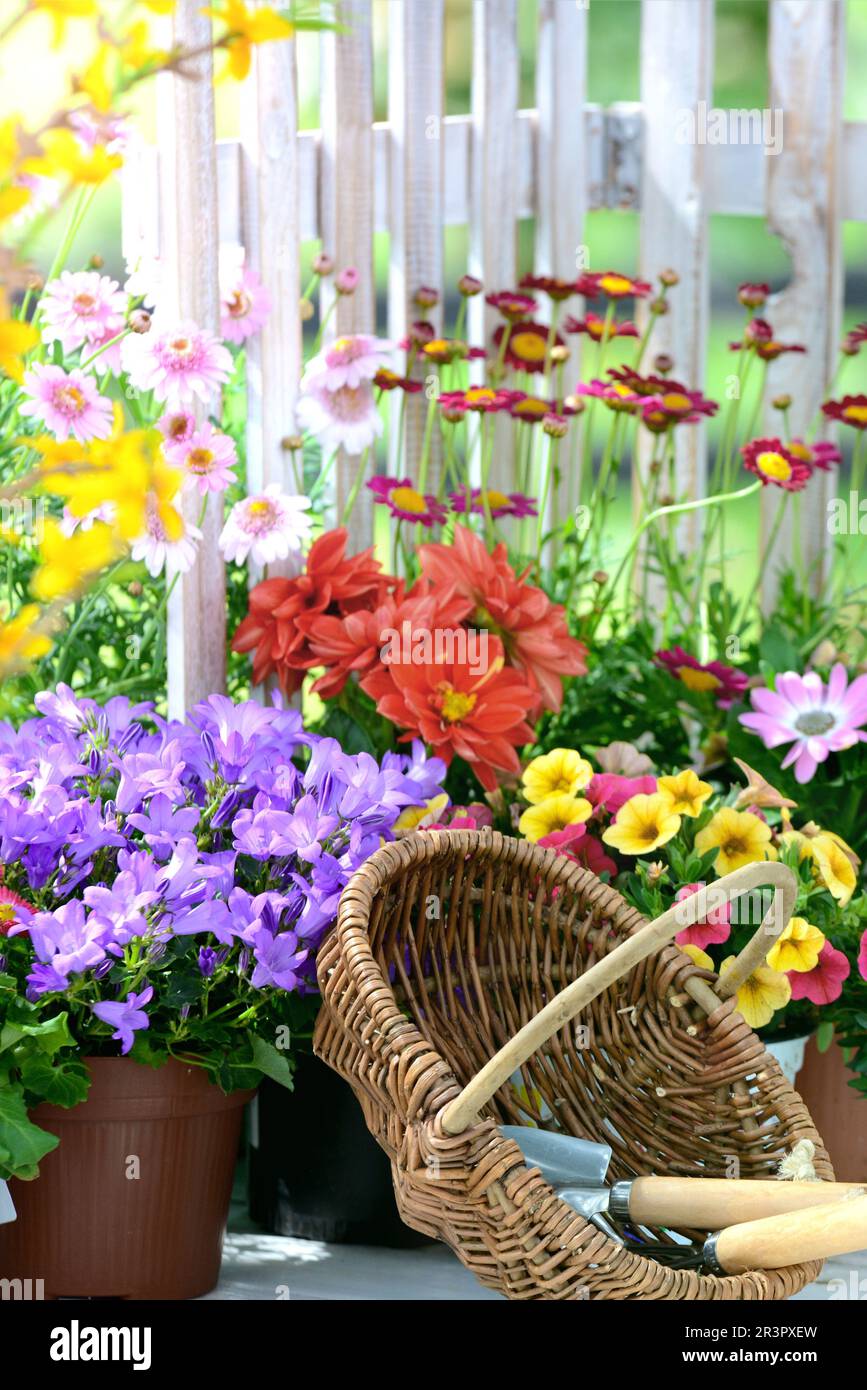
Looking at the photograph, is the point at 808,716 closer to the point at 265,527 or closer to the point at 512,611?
the point at 512,611

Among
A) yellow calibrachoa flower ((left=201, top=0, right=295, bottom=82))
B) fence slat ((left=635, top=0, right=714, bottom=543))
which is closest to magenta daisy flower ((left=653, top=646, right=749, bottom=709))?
fence slat ((left=635, top=0, right=714, bottom=543))

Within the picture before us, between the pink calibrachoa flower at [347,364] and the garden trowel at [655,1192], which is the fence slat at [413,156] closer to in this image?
the pink calibrachoa flower at [347,364]

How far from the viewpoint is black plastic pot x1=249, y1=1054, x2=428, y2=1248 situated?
4.55ft

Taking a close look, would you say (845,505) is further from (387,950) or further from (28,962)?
(28,962)

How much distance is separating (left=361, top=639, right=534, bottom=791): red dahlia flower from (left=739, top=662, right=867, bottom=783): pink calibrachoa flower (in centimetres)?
29

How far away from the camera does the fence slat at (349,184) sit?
5.62 feet

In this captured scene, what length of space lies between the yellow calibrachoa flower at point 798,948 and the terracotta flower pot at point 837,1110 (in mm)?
243

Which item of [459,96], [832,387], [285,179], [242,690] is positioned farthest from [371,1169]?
[459,96]

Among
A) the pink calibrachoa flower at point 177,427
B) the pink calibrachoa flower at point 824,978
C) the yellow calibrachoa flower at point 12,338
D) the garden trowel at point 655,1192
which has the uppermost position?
the pink calibrachoa flower at point 177,427

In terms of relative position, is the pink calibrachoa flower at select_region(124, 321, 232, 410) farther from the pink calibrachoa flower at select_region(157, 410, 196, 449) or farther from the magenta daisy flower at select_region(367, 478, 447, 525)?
the magenta daisy flower at select_region(367, 478, 447, 525)

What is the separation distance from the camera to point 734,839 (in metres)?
1.43

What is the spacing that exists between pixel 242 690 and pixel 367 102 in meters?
0.72

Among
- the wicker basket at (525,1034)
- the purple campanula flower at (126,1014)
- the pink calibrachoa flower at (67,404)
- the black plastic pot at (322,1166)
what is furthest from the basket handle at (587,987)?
the pink calibrachoa flower at (67,404)
